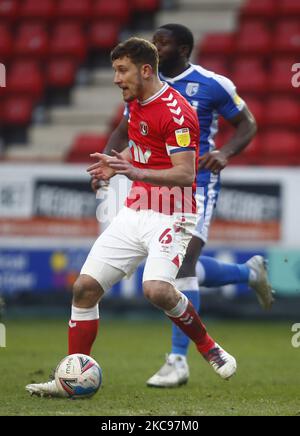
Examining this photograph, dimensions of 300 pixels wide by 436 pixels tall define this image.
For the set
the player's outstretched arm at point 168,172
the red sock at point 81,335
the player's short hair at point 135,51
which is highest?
the player's short hair at point 135,51

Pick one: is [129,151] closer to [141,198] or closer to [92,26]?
[141,198]

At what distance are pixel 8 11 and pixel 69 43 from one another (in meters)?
1.34

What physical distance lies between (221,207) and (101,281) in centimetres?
526

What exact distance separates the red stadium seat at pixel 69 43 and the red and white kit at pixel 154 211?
27.8 ft

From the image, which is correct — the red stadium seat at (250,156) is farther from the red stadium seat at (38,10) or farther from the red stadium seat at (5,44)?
the red stadium seat at (38,10)

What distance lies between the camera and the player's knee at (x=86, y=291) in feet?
18.9

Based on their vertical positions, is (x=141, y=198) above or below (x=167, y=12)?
below

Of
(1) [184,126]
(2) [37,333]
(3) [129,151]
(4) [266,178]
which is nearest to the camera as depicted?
(1) [184,126]

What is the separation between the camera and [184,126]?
562cm

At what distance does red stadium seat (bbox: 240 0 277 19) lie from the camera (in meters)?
13.9

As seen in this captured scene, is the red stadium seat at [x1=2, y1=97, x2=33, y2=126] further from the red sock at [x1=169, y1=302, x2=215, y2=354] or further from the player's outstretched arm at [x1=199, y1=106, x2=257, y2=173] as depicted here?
the red sock at [x1=169, y1=302, x2=215, y2=354]

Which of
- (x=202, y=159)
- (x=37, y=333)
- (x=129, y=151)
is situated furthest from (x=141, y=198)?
(x=37, y=333)

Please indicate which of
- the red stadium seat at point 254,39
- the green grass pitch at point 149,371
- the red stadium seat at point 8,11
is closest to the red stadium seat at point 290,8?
the red stadium seat at point 254,39

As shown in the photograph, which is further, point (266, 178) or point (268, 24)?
point (268, 24)
